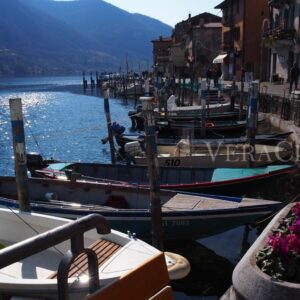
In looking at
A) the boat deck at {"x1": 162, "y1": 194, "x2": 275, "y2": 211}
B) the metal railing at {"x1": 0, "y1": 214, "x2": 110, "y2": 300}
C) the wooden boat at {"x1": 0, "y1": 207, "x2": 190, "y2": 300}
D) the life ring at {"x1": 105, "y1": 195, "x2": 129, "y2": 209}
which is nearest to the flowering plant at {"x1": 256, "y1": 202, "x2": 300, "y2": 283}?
the wooden boat at {"x1": 0, "y1": 207, "x2": 190, "y2": 300}

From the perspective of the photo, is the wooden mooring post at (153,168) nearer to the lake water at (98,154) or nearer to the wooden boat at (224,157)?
the lake water at (98,154)

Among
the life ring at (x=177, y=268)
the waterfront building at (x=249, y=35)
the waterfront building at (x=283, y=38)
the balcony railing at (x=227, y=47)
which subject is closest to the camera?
the life ring at (x=177, y=268)

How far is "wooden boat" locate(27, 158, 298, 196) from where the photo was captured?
47.0 feet

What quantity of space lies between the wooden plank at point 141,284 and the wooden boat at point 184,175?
29.8 feet

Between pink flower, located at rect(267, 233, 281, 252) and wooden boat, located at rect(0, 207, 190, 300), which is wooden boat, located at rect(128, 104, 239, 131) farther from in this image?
pink flower, located at rect(267, 233, 281, 252)

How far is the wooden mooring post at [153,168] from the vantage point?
9297 millimetres

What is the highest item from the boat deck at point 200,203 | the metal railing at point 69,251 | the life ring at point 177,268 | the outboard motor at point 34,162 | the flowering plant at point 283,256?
the metal railing at point 69,251

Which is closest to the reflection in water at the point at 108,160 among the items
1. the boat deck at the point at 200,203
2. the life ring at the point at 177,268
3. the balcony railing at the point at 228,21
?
the boat deck at the point at 200,203

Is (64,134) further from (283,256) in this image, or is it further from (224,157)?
(283,256)

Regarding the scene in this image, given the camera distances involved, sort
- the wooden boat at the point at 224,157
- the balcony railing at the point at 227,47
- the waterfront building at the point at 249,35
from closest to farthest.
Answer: the wooden boat at the point at 224,157 < the waterfront building at the point at 249,35 < the balcony railing at the point at 227,47

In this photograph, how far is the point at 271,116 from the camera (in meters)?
27.8

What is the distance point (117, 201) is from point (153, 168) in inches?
150

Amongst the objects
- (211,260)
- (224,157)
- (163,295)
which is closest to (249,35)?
(224,157)

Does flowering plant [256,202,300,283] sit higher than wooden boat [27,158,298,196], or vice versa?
flowering plant [256,202,300,283]
